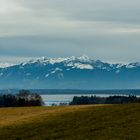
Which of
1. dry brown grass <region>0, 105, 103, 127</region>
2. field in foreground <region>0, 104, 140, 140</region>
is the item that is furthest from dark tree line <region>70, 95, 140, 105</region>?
field in foreground <region>0, 104, 140, 140</region>

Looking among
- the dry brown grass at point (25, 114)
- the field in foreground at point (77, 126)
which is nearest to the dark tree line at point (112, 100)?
the dry brown grass at point (25, 114)

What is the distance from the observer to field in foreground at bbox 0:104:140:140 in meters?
35.4

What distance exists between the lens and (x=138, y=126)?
3694 cm

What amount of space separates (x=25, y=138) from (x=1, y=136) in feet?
9.03

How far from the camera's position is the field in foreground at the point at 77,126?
3541cm

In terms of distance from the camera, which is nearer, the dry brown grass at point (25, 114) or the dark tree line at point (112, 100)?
the dry brown grass at point (25, 114)

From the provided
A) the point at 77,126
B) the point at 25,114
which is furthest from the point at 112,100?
the point at 77,126

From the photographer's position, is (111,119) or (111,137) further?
(111,119)

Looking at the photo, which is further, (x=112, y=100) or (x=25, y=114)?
(x=112, y=100)

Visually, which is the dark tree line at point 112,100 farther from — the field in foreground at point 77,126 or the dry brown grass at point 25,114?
the field in foreground at point 77,126

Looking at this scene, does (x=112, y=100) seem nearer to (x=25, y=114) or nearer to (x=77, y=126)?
(x=25, y=114)

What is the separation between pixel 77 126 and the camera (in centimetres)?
4019

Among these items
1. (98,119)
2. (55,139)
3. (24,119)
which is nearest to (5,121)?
(24,119)

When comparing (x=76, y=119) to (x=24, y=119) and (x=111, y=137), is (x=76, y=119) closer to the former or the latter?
(x=24, y=119)
